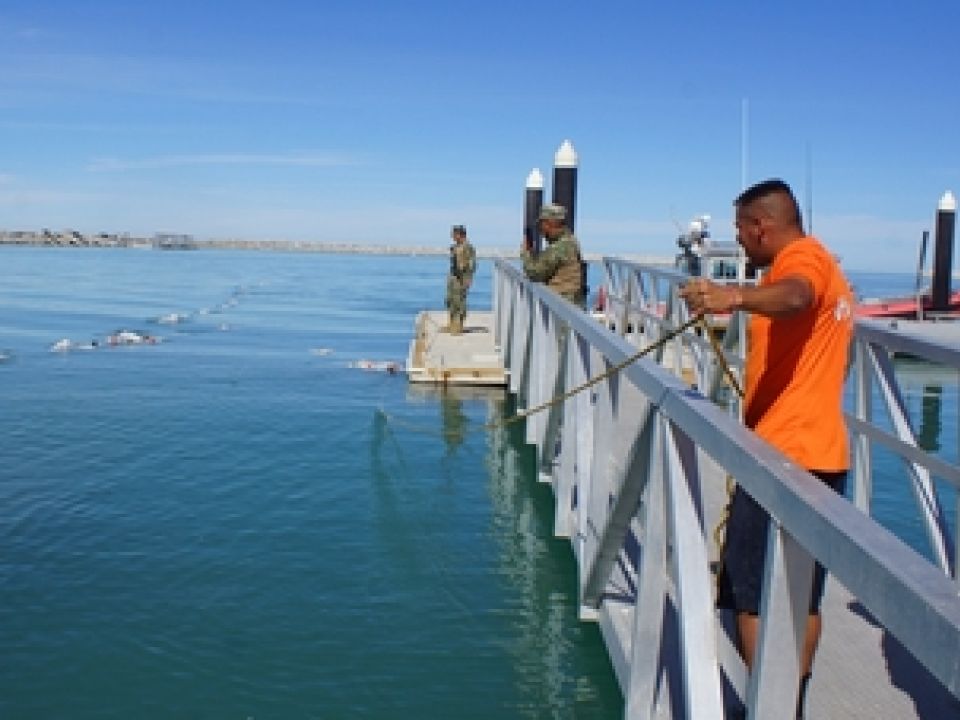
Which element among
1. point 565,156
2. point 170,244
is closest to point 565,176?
→ point 565,156

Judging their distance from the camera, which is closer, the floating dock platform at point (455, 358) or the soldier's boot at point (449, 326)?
the floating dock platform at point (455, 358)

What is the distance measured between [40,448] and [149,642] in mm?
5085

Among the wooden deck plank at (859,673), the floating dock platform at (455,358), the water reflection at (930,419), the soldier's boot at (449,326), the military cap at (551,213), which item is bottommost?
the water reflection at (930,419)

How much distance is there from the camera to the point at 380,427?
35.3 feet

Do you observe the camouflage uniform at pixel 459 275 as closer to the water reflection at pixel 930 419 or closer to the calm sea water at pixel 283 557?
the calm sea water at pixel 283 557

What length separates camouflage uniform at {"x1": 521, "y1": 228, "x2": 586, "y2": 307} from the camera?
28.5ft

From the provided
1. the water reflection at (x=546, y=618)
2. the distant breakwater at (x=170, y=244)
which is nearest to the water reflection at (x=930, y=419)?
the water reflection at (x=546, y=618)

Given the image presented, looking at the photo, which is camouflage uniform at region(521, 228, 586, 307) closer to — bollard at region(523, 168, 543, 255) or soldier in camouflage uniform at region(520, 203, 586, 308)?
soldier in camouflage uniform at region(520, 203, 586, 308)

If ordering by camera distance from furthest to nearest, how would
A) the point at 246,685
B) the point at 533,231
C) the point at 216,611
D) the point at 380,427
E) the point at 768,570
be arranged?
the point at 533,231 < the point at 380,427 < the point at 216,611 < the point at 246,685 < the point at 768,570

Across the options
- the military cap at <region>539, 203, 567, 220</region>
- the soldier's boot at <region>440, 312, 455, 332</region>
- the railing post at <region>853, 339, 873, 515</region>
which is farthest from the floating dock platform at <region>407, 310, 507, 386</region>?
the railing post at <region>853, 339, 873, 515</region>

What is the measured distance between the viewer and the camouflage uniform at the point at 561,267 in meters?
8.69

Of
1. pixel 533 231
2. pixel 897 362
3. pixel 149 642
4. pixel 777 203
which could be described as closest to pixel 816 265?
pixel 777 203

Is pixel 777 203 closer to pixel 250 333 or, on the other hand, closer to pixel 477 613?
pixel 477 613

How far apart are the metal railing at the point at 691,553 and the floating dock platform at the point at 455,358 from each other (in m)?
5.92
